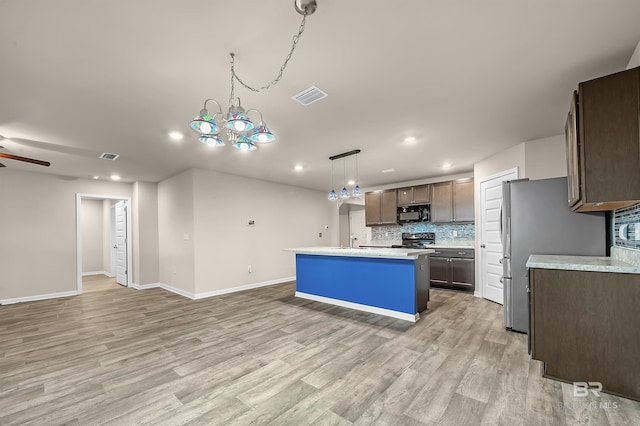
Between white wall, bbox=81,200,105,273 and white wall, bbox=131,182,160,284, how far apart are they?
3370 mm

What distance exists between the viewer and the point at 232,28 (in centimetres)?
174

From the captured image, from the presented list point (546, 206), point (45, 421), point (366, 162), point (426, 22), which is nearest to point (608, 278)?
point (546, 206)

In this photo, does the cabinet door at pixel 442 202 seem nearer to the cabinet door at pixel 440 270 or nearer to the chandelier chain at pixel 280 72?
the cabinet door at pixel 440 270

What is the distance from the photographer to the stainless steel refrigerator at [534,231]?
111 inches

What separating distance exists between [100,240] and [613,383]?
1142 centimetres

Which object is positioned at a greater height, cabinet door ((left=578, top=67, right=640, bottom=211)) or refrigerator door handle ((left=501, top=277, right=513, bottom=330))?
cabinet door ((left=578, top=67, right=640, bottom=211))

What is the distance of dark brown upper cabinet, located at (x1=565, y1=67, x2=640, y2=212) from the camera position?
6.15ft

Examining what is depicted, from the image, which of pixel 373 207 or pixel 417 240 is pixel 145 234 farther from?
pixel 417 240

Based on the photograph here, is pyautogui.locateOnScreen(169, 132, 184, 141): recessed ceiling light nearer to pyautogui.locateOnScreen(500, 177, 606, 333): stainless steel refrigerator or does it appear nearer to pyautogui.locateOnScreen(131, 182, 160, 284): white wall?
pyautogui.locateOnScreen(131, 182, 160, 284): white wall

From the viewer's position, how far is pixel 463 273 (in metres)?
5.39

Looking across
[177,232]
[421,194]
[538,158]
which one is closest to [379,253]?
[538,158]

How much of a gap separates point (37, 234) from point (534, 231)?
Result: 8.27 meters

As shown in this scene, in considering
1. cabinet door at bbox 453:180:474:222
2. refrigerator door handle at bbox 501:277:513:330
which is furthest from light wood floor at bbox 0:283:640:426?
cabinet door at bbox 453:180:474:222

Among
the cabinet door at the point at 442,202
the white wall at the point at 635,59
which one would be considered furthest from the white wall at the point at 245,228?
the white wall at the point at 635,59
